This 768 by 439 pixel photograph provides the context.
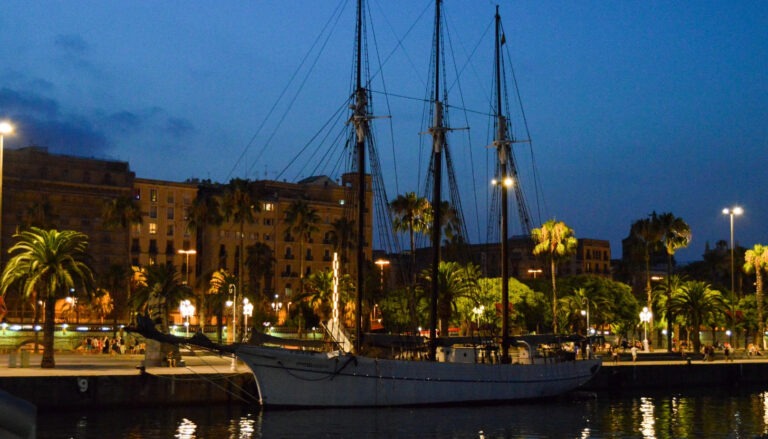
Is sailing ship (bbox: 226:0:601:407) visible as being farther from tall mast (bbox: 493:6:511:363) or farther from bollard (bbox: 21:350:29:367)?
bollard (bbox: 21:350:29:367)

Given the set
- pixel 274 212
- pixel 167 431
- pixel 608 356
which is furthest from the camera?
pixel 274 212

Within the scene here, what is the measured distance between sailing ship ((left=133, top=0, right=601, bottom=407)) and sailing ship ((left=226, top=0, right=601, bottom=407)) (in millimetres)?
51

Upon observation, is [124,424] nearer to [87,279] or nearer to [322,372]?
[322,372]

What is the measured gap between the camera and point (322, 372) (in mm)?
49031

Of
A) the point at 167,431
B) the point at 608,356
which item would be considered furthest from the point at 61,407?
the point at 608,356

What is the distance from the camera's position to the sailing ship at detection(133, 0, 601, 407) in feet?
159

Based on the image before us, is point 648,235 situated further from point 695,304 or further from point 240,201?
point 240,201

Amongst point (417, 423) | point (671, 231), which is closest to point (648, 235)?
point (671, 231)

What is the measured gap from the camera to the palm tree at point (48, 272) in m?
53.6

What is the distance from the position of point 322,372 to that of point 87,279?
1606 centimetres

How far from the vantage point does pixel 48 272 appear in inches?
2124

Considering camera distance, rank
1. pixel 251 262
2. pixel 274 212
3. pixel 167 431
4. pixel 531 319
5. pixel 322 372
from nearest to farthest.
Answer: pixel 167 431 < pixel 322 372 < pixel 531 319 < pixel 251 262 < pixel 274 212

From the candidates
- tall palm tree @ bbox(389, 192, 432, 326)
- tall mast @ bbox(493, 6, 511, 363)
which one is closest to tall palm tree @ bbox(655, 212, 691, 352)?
tall palm tree @ bbox(389, 192, 432, 326)

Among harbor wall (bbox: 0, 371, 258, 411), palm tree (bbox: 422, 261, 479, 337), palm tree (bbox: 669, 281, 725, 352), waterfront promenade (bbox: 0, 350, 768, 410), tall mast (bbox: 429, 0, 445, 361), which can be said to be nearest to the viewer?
harbor wall (bbox: 0, 371, 258, 411)
